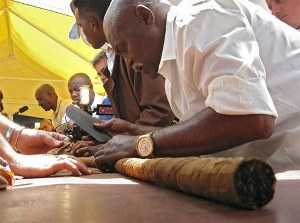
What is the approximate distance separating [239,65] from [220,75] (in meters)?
0.06

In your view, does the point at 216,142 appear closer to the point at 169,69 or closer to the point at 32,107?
the point at 169,69

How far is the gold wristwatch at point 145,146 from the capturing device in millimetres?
1554

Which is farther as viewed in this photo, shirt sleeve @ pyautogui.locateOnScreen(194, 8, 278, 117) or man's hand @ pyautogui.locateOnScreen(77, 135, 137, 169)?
man's hand @ pyautogui.locateOnScreen(77, 135, 137, 169)

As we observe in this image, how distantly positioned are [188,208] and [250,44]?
0.69 meters

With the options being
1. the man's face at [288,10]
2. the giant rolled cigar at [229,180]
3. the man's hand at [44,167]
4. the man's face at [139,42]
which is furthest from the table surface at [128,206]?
the man's face at [288,10]

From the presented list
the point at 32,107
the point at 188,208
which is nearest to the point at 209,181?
the point at 188,208

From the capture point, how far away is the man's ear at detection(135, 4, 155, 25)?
1.70 metres

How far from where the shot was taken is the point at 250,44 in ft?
4.47

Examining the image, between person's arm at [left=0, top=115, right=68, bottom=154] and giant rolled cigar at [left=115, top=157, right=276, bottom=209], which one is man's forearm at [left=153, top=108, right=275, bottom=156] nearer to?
giant rolled cigar at [left=115, top=157, right=276, bottom=209]

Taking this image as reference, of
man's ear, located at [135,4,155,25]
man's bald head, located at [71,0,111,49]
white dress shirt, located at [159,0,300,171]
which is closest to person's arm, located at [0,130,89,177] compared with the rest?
white dress shirt, located at [159,0,300,171]

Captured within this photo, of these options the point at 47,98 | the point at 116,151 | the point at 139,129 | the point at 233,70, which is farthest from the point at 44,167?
the point at 47,98

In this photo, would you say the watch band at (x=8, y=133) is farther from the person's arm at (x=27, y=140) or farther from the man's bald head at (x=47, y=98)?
the man's bald head at (x=47, y=98)

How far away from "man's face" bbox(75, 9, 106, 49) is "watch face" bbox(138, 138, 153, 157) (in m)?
1.28

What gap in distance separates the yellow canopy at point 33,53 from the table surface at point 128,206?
6.51 meters
